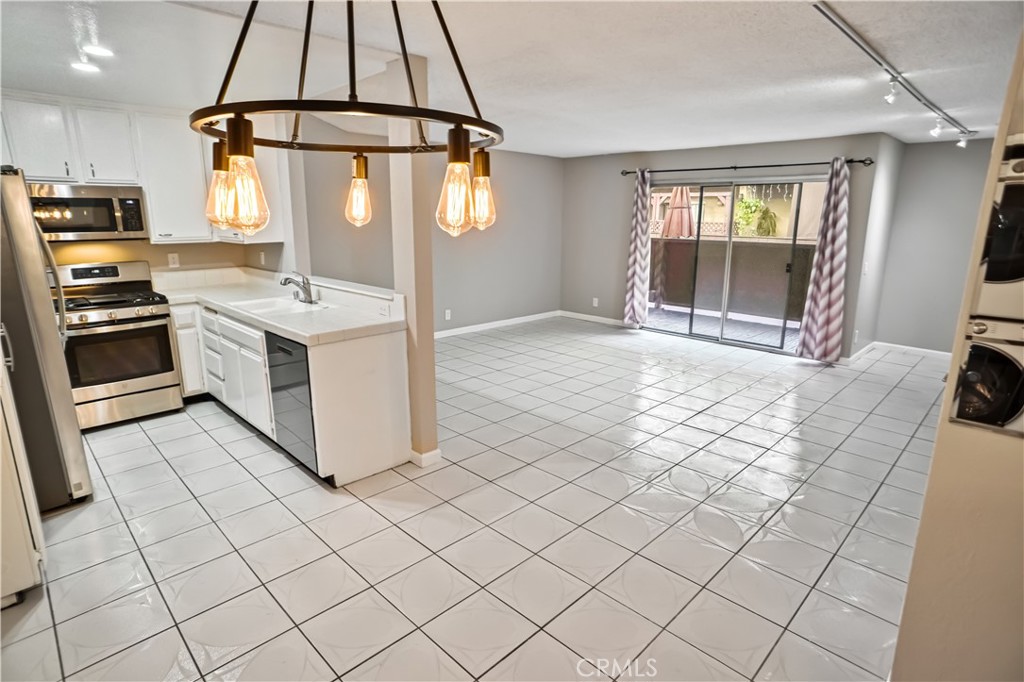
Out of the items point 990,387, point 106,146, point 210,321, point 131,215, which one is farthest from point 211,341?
point 990,387

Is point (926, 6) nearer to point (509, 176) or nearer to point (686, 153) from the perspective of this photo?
point (686, 153)

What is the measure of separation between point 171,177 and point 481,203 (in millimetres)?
3905

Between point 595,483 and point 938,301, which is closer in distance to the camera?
point 595,483

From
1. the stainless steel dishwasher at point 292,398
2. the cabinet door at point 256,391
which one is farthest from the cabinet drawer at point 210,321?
the stainless steel dishwasher at point 292,398

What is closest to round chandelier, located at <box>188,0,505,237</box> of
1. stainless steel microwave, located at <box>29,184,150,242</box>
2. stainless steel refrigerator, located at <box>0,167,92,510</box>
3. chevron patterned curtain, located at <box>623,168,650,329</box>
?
stainless steel refrigerator, located at <box>0,167,92,510</box>

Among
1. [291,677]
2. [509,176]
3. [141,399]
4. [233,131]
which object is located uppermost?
[509,176]

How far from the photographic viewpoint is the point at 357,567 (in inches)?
92.0

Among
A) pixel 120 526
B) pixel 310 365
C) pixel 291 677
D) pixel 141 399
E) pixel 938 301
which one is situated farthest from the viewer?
pixel 938 301

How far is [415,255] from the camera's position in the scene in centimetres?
301

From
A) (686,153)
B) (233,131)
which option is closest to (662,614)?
(233,131)

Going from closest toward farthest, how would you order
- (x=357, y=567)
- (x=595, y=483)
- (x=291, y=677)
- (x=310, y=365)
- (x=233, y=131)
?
1. (x=233, y=131)
2. (x=291, y=677)
3. (x=357, y=567)
4. (x=310, y=365)
5. (x=595, y=483)

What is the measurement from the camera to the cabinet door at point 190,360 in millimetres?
4070

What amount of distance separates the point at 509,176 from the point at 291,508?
5.25 metres

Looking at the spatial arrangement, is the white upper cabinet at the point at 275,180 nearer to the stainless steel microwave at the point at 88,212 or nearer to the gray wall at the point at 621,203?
the stainless steel microwave at the point at 88,212
